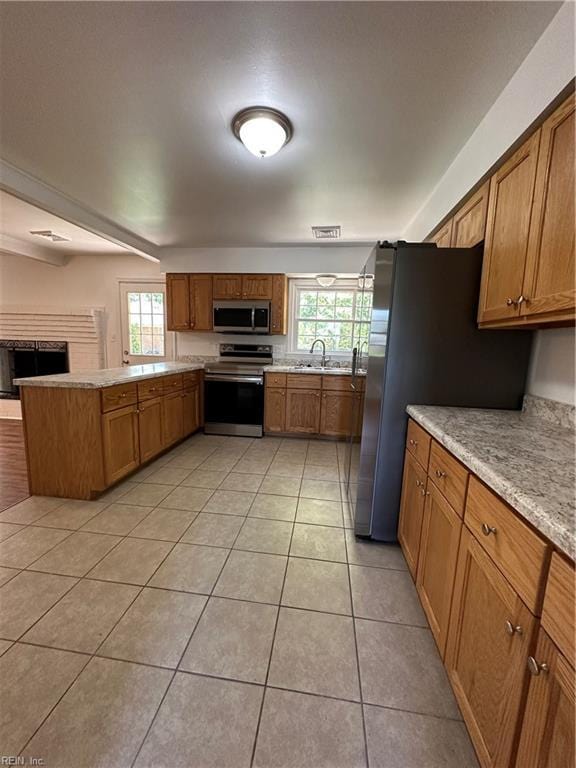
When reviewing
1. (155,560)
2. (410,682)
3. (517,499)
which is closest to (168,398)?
(155,560)

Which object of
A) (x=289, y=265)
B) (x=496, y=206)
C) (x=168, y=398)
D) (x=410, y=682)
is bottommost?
(x=410, y=682)

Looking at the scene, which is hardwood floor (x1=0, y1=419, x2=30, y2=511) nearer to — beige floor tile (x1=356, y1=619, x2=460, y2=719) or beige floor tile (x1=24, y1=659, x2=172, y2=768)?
beige floor tile (x1=24, y1=659, x2=172, y2=768)

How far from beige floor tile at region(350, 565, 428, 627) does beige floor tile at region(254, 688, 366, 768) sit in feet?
1.45

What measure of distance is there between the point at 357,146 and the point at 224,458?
2847 mm

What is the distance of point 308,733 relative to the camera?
1.03 meters

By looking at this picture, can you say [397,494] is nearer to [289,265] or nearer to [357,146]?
[357,146]

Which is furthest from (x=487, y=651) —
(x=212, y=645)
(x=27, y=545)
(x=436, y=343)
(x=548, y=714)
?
(x=27, y=545)

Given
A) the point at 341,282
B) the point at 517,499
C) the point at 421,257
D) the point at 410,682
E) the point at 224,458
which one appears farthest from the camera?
the point at 341,282

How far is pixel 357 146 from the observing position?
1.94m

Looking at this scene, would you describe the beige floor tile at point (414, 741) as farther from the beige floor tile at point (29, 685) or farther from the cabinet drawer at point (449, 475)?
the beige floor tile at point (29, 685)

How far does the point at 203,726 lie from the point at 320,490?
176cm

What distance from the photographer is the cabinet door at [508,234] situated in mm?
1313

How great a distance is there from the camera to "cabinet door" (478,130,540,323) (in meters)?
1.31

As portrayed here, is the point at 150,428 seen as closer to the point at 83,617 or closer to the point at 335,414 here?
the point at 83,617
